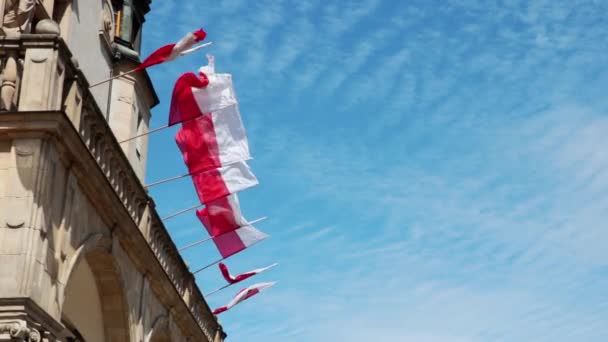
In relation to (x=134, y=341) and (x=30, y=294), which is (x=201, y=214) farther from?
(x=30, y=294)

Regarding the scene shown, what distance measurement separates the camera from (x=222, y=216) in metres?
26.2

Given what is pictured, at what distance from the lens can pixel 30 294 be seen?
14.0 m

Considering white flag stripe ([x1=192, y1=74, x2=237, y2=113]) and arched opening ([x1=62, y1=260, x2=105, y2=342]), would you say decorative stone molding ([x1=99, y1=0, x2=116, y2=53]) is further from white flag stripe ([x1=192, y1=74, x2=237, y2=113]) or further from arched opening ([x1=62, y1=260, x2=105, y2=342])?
arched opening ([x1=62, y1=260, x2=105, y2=342])

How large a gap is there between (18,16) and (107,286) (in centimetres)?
540

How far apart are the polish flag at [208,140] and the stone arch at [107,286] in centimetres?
481

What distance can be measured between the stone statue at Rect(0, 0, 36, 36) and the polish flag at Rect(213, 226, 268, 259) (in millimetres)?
9906

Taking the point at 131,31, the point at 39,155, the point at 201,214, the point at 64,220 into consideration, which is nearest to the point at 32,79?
the point at 39,155

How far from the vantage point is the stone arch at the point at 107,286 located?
17.7 m

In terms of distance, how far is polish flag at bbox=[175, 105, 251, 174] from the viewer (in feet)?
76.0

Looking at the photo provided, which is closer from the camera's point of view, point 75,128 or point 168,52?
point 75,128

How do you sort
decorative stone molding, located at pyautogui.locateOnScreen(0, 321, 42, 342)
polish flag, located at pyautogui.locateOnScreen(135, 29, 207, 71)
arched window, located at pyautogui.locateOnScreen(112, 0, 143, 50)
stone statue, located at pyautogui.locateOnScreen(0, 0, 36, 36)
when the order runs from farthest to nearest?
arched window, located at pyautogui.locateOnScreen(112, 0, 143, 50) < polish flag, located at pyautogui.locateOnScreen(135, 29, 207, 71) < stone statue, located at pyautogui.locateOnScreen(0, 0, 36, 36) < decorative stone molding, located at pyautogui.locateOnScreen(0, 321, 42, 342)

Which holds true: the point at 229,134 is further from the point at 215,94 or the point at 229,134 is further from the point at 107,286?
the point at 107,286

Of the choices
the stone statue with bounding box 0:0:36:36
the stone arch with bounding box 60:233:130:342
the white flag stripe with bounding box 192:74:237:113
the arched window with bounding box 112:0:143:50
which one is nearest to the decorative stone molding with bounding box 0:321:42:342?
the stone arch with bounding box 60:233:130:342

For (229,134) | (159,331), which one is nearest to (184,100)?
(229,134)
